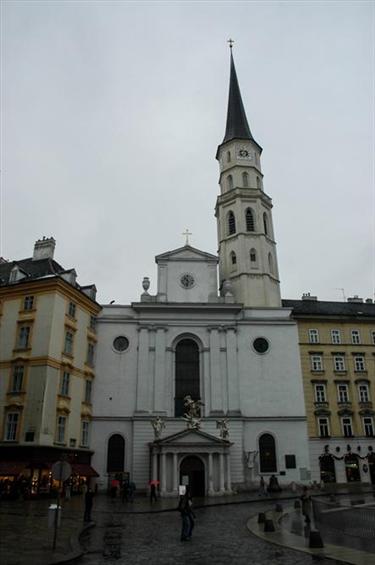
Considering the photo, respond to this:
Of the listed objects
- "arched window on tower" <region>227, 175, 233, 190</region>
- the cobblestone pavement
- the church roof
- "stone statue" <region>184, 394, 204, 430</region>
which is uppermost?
the church roof

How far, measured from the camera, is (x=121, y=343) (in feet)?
136

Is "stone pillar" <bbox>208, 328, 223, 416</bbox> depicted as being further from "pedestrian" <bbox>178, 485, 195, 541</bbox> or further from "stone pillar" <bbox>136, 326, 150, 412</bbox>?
"pedestrian" <bbox>178, 485, 195, 541</bbox>

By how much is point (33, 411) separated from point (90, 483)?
9.09 meters

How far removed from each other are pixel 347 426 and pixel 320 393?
142 inches

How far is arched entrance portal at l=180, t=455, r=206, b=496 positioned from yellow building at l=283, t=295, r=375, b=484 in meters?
10.4

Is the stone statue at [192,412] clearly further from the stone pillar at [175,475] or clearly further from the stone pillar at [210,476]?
the stone pillar at [175,475]

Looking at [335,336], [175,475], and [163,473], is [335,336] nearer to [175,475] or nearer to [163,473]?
[175,475]

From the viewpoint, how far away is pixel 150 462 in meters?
36.7

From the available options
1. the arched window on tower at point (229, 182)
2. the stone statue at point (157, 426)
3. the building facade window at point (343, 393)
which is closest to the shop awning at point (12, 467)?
the stone statue at point (157, 426)

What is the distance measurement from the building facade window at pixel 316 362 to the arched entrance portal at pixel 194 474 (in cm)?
1428

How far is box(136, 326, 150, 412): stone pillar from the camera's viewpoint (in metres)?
39.0

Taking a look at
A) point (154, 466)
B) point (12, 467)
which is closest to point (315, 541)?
point (12, 467)

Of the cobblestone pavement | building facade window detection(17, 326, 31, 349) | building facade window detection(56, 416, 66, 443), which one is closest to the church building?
building facade window detection(56, 416, 66, 443)

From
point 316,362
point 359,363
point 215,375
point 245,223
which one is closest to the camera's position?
point 215,375
